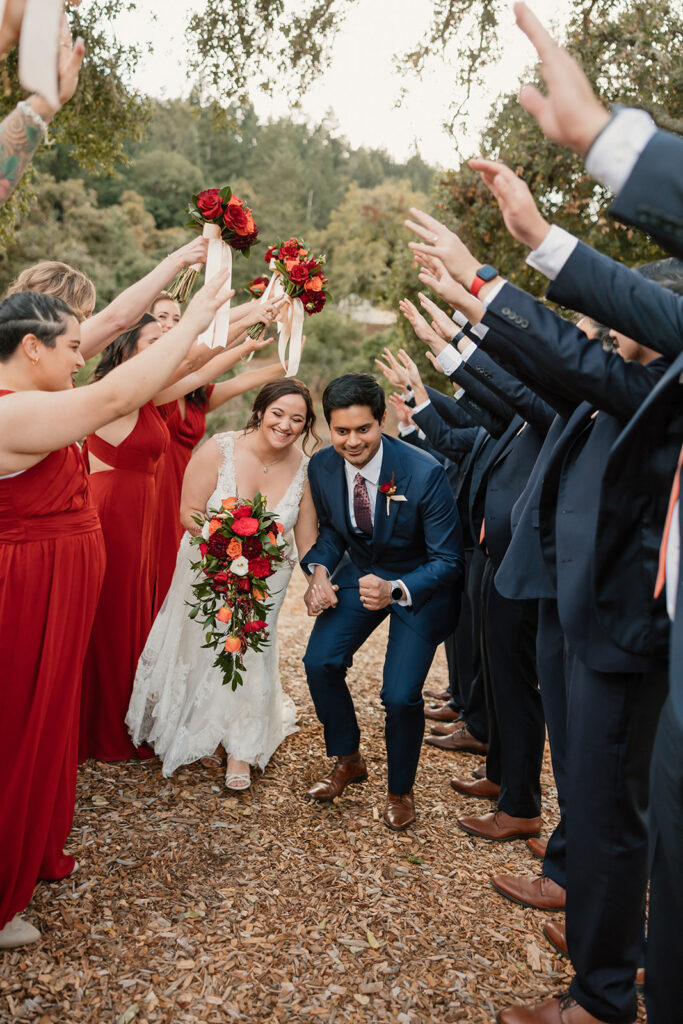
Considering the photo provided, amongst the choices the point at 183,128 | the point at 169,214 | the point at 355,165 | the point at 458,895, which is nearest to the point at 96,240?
the point at 169,214

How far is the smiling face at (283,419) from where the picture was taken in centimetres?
456

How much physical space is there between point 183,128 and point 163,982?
5481 cm

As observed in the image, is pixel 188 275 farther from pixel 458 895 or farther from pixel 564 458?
pixel 458 895

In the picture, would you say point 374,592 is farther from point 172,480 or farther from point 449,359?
point 172,480

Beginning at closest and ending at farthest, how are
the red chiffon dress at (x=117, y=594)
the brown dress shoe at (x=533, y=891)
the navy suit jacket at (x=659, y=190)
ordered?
1. the navy suit jacket at (x=659, y=190)
2. the brown dress shoe at (x=533, y=891)
3. the red chiffon dress at (x=117, y=594)

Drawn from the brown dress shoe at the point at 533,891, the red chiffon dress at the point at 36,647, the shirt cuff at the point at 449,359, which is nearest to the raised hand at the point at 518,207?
the shirt cuff at the point at 449,359

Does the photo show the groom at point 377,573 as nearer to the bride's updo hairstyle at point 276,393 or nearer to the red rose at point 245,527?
the bride's updo hairstyle at point 276,393

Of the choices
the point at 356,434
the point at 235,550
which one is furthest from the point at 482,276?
the point at 235,550

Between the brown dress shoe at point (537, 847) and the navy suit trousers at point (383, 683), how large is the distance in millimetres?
706

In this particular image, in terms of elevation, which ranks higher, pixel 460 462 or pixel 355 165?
pixel 355 165

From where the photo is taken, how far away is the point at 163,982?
2.92 m

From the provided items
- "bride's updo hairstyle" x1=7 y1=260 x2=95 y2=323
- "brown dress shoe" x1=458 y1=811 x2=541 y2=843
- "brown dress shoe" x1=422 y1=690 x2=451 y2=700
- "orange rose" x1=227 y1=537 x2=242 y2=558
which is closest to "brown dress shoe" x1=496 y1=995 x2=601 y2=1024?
"brown dress shoe" x1=458 y1=811 x2=541 y2=843

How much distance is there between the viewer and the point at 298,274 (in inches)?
192

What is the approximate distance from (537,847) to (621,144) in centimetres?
344
